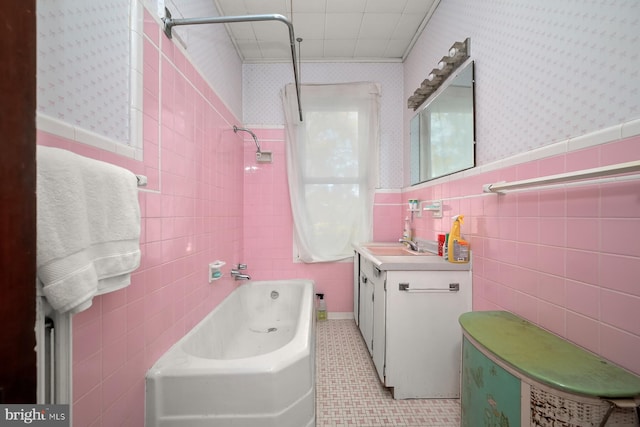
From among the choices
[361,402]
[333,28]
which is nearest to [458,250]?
[361,402]

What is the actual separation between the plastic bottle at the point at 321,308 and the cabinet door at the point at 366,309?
487 mm

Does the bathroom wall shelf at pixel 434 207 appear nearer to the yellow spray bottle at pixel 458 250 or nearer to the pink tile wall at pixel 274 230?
the yellow spray bottle at pixel 458 250

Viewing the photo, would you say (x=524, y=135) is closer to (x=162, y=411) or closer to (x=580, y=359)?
(x=580, y=359)

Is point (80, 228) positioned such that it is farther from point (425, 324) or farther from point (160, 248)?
point (425, 324)

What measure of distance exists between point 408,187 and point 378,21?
147cm

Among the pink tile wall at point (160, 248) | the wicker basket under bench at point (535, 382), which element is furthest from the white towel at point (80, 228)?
the wicker basket under bench at point (535, 382)

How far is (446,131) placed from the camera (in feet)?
5.95

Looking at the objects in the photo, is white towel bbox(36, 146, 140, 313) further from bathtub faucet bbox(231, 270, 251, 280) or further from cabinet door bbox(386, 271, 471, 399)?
bathtub faucet bbox(231, 270, 251, 280)

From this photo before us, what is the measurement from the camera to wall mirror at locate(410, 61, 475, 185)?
155cm

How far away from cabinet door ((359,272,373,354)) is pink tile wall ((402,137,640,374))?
2.38 feet

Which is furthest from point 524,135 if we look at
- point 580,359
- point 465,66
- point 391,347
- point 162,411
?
point 162,411

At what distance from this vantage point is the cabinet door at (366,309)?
1854 millimetres

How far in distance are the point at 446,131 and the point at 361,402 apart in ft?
6.19

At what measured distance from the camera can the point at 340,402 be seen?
4.95ft
